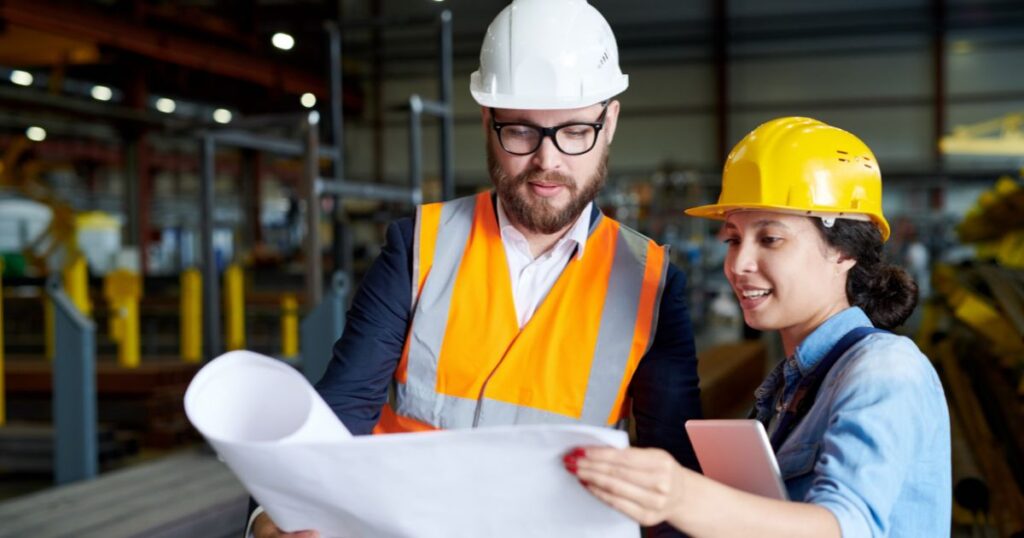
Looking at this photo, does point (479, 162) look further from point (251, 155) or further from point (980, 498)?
point (980, 498)

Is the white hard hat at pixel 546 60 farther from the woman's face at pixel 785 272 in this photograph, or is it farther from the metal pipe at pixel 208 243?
the metal pipe at pixel 208 243

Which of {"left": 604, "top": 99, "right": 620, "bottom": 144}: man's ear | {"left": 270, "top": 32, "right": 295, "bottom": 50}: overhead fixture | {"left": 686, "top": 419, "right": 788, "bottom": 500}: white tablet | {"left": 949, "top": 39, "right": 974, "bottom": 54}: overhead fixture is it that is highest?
{"left": 949, "top": 39, "right": 974, "bottom": 54}: overhead fixture

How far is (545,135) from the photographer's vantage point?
174 cm

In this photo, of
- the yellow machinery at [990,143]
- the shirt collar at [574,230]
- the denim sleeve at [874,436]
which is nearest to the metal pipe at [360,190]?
the shirt collar at [574,230]

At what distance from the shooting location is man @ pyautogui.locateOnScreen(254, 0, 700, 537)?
1.75m

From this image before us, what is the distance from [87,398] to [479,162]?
1765cm

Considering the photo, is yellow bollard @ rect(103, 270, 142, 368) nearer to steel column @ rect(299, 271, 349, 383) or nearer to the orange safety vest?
steel column @ rect(299, 271, 349, 383)

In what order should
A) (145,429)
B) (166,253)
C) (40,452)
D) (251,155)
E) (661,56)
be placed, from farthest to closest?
(166,253) < (661,56) < (251,155) < (145,429) < (40,452)

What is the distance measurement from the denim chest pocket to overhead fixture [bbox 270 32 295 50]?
4.54m

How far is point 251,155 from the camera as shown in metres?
17.7

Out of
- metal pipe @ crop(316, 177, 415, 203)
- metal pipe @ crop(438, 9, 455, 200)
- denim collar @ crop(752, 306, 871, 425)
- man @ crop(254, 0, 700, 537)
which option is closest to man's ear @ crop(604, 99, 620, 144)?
man @ crop(254, 0, 700, 537)

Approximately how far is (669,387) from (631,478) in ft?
2.65

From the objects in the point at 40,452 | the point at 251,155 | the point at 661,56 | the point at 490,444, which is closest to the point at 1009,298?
the point at 490,444

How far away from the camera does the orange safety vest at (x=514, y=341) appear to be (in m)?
1.75
